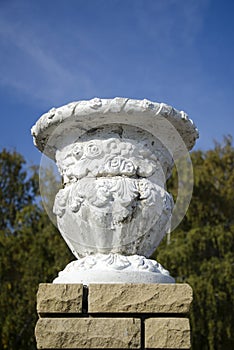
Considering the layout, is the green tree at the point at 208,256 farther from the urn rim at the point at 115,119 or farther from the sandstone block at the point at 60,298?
the sandstone block at the point at 60,298

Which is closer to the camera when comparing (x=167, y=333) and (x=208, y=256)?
(x=167, y=333)

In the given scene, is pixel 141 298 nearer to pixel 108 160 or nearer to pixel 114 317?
pixel 114 317

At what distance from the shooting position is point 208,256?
12242mm

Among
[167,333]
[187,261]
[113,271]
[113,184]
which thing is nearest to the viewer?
[167,333]

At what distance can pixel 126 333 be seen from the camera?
248 centimetres

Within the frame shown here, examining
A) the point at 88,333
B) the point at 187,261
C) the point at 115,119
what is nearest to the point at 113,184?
the point at 115,119

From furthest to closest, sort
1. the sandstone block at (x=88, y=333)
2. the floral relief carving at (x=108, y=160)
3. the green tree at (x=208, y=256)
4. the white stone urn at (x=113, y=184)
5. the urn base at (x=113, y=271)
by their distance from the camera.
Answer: the green tree at (x=208, y=256)
the floral relief carving at (x=108, y=160)
the white stone urn at (x=113, y=184)
the urn base at (x=113, y=271)
the sandstone block at (x=88, y=333)

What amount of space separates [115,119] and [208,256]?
978 centimetres

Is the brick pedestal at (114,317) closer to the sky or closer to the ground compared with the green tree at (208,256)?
closer to the ground

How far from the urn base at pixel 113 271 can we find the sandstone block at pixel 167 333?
10.7 inches

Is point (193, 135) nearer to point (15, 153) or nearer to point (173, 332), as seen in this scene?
point (173, 332)

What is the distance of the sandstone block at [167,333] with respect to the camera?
2.47m

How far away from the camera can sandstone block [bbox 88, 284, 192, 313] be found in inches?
99.0

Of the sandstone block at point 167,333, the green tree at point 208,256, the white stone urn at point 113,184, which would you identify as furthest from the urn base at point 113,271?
the green tree at point 208,256
